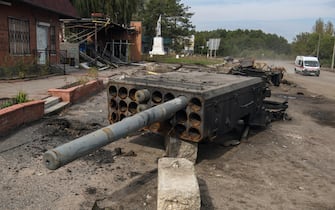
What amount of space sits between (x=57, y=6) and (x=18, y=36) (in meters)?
3.79

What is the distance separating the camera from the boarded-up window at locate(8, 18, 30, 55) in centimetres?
1587

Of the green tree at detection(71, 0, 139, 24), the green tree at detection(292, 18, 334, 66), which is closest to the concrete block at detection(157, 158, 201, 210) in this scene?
the green tree at detection(71, 0, 139, 24)

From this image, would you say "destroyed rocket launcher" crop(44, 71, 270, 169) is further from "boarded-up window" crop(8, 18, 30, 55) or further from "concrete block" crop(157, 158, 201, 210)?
"boarded-up window" crop(8, 18, 30, 55)

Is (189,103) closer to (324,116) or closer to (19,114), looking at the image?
(19,114)

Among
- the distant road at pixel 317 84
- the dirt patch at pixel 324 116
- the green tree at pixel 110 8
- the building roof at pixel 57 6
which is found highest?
the green tree at pixel 110 8

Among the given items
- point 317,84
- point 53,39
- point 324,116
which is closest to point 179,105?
point 324,116

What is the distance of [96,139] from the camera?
3676mm

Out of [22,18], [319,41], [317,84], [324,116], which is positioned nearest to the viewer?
[324,116]

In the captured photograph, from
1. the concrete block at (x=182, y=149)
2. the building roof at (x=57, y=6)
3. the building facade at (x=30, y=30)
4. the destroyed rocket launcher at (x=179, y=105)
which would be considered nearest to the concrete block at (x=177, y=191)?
the destroyed rocket launcher at (x=179, y=105)

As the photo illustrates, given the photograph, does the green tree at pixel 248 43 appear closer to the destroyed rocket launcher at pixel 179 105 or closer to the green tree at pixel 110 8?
the green tree at pixel 110 8

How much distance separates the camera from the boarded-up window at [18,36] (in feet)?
52.1

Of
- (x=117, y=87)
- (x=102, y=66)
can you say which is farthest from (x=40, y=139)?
(x=102, y=66)

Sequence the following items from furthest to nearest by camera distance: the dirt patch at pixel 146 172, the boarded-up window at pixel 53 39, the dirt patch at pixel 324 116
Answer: the boarded-up window at pixel 53 39, the dirt patch at pixel 324 116, the dirt patch at pixel 146 172

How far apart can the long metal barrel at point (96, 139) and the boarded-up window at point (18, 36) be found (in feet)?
41.9
